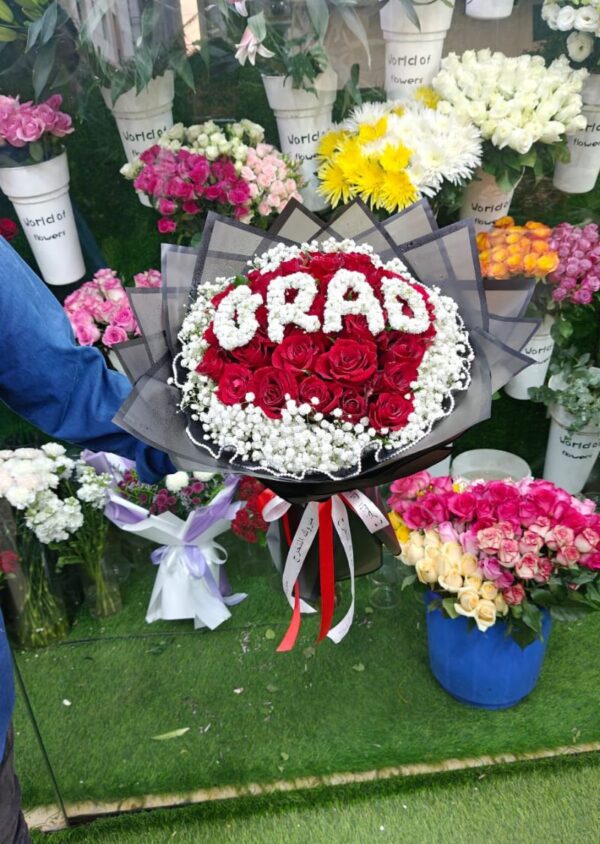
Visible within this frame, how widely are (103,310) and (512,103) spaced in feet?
4.02

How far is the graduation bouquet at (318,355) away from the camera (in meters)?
0.99

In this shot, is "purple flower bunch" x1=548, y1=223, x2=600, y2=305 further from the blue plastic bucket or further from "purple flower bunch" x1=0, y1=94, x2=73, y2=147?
"purple flower bunch" x1=0, y1=94, x2=73, y2=147

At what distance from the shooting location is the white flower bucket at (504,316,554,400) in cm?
237

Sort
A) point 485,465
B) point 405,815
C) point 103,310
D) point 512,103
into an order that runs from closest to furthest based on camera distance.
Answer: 1. point 405,815
2. point 512,103
3. point 103,310
4. point 485,465

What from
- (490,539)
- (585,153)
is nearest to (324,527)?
(490,539)

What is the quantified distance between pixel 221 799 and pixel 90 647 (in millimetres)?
645

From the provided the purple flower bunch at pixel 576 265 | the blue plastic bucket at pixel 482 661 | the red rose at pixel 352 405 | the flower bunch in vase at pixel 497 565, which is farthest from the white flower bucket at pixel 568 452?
the red rose at pixel 352 405

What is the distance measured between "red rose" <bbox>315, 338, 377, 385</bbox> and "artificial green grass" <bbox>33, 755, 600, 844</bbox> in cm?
137

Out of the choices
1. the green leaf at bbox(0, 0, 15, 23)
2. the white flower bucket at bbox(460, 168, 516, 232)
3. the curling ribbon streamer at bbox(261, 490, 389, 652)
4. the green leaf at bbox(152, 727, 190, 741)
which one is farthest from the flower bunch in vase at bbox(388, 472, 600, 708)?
the green leaf at bbox(0, 0, 15, 23)

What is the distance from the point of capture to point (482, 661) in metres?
1.99

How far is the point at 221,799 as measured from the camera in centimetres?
196

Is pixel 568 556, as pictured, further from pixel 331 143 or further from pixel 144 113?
pixel 144 113

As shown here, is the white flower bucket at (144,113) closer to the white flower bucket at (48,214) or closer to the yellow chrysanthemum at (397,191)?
the white flower bucket at (48,214)

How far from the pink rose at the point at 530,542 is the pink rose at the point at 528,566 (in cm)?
1
